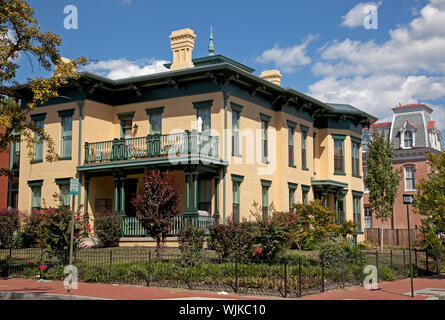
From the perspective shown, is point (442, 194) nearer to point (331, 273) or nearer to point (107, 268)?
point (331, 273)

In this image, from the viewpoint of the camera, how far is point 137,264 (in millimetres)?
18500

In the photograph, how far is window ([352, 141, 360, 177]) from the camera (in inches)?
1502

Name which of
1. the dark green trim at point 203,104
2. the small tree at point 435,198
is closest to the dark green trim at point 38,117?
the dark green trim at point 203,104

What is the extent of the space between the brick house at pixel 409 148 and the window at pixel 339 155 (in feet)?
51.0

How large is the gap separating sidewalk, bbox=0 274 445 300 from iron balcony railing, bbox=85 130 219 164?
9.27 m

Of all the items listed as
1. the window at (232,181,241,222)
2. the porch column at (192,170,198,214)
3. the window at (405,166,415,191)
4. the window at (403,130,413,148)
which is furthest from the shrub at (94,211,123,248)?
the window at (403,130,413,148)

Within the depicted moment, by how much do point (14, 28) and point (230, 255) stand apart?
10.7 meters

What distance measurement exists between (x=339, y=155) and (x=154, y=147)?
1521cm

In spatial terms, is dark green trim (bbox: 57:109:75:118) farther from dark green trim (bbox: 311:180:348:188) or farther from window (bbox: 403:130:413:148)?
window (bbox: 403:130:413:148)

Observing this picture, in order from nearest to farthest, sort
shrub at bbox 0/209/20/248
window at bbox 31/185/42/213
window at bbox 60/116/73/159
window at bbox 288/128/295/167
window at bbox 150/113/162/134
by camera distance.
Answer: shrub at bbox 0/209/20/248
window at bbox 150/113/162/134
window at bbox 60/116/73/159
window at bbox 31/185/42/213
window at bbox 288/128/295/167

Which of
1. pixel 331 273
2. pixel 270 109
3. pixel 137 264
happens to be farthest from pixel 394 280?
pixel 270 109

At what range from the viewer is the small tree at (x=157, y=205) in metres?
20.4

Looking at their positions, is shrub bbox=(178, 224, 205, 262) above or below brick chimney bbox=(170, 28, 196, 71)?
below

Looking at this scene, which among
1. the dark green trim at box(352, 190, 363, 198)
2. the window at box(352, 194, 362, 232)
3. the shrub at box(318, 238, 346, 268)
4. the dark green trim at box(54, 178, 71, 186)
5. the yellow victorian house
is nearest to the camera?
the shrub at box(318, 238, 346, 268)
